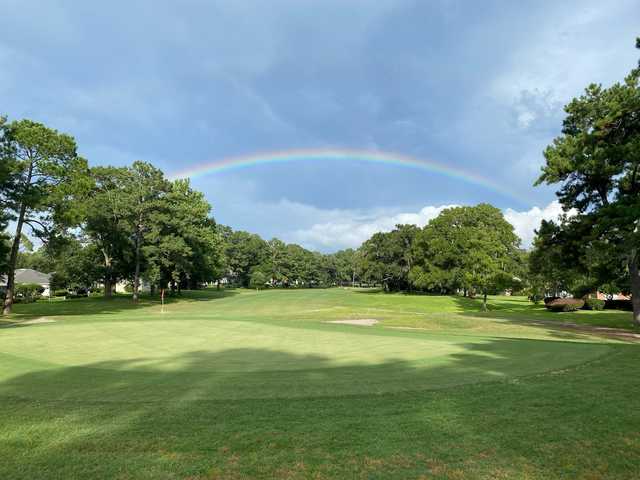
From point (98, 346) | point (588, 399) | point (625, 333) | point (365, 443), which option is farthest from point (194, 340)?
point (625, 333)

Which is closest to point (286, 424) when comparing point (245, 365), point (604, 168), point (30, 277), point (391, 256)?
point (245, 365)

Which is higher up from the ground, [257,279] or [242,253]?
[242,253]

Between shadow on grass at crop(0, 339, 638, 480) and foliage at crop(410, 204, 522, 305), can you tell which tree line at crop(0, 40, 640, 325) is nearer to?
foliage at crop(410, 204, 522, 305)

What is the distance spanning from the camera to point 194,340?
53.4 ft

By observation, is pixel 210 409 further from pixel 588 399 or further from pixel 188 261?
pixel 188 261

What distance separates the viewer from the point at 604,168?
25.9 meters

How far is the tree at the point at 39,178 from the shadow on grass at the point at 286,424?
2991cm

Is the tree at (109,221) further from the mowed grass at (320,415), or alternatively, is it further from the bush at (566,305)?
the bush at (566,305)

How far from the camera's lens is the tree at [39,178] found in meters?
32.6

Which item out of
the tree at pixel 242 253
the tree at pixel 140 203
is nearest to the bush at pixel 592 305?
the tree at pixel 140 203

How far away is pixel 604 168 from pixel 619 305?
30.4 metres

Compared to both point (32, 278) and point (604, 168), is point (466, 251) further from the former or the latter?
point (32, 278)

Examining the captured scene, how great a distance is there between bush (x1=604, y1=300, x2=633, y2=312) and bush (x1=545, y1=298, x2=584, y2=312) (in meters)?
4.73

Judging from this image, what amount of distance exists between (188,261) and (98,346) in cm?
4329
